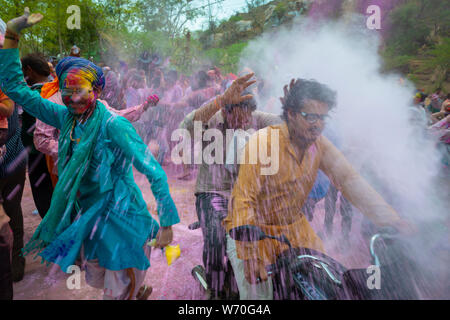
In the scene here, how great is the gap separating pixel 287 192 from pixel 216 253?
1.02 m

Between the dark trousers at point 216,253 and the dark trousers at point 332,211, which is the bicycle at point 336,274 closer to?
the dark trousers at point 216,253

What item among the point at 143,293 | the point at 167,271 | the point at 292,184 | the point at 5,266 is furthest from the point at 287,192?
the point at 5,266

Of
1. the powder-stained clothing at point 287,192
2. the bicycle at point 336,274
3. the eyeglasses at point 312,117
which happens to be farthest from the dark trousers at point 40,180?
the eyeglasses at point 312,117

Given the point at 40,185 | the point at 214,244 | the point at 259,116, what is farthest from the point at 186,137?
the point at 40,185

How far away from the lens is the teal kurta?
6.75 feet

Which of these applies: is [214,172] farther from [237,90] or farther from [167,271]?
[167,271]

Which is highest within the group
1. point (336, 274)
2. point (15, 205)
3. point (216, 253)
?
point (15, 205)

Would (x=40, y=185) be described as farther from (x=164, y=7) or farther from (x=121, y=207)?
(x=164, y=7)

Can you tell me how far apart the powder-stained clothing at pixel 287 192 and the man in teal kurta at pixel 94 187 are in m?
0.59

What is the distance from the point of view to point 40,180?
3.75 m

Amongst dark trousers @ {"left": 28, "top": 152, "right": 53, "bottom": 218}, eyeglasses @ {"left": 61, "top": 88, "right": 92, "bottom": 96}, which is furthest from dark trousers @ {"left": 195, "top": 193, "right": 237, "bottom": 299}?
dark trousers @ {"left": 28, "top": 152, "right": 53, "bottom": 218}

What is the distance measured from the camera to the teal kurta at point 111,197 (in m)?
Result: 2.06

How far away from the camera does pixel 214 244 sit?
9.12 feet

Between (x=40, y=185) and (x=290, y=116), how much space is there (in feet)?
11.1
